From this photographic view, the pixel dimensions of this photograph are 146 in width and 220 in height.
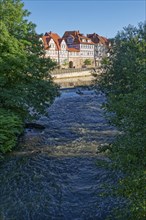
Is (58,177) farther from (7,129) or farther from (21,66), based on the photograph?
(21,66)

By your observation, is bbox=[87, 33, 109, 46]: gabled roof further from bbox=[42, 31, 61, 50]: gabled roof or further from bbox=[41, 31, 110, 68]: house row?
bbox=[42, 31, 61, 50]: gabled roof

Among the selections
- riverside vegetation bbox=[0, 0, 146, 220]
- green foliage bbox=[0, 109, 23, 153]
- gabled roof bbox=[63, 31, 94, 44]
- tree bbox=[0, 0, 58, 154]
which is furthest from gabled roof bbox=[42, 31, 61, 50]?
green foliage bbox=[0, 109, 23, 153]

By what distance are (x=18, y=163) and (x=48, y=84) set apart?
7520mm

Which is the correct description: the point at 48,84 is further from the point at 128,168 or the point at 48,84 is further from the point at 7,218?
the point at 128,168

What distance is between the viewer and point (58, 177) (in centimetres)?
1555

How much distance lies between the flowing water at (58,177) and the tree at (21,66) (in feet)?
10.2

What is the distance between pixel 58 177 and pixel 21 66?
9145mm

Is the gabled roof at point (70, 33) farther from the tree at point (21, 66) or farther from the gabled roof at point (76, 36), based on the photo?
the tree at point (21, 66)

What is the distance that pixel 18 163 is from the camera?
57.6 feet

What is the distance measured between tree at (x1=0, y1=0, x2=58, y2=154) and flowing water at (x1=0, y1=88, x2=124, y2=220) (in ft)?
10.2

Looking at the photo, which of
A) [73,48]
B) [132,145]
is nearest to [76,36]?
[73,48]

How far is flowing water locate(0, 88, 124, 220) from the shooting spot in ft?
39.6

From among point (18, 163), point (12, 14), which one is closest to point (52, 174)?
point (18, 163)

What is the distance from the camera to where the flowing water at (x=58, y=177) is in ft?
39.6
